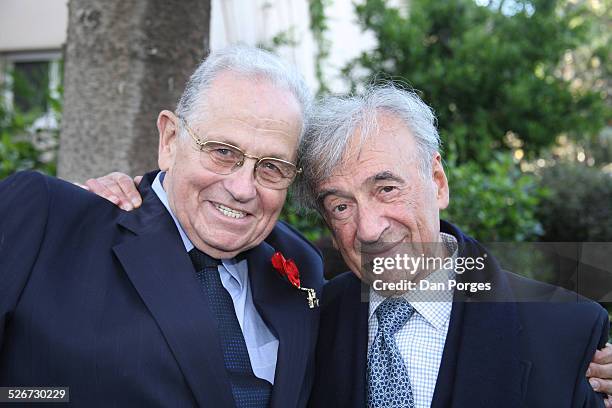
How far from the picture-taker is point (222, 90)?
7.97 ft

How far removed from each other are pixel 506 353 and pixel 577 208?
6050 mm

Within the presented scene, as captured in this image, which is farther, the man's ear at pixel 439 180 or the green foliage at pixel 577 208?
the green foliage at pixel 577 208

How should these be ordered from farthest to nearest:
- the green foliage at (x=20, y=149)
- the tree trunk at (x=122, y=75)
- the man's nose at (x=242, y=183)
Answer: the green foliage at (x=20, y=149), the tree trunk at (x=122, y=75), the man's nose at (x=242, y=183)

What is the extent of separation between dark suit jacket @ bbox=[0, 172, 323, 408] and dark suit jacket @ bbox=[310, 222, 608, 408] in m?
0.21

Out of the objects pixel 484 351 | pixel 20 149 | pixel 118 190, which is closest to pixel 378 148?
pixel 484 351

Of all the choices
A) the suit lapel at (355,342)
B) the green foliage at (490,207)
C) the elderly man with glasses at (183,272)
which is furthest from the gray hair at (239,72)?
the green foliage at (490,207)

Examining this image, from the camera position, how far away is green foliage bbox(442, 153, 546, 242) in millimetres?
5539

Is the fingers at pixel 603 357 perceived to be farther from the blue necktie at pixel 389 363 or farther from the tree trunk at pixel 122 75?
the tree trunk at pixel 122 75

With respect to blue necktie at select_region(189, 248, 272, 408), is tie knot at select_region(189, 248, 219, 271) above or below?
above

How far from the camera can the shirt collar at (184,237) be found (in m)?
2.48

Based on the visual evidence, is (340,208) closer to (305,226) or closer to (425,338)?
(425,338)

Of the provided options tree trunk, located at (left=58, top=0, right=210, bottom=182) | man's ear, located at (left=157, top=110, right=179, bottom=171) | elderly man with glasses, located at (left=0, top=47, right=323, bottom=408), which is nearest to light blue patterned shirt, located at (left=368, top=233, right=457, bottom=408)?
elderly man with glasses, located at (left=0, top=47, right=323, bottom=408)

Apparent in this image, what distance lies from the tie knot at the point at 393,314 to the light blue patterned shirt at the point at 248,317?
431 mm

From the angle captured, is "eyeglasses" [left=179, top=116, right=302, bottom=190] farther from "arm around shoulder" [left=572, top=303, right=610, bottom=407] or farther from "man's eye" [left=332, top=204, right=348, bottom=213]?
"arm around shoulder" [left=572, top=303, right=610, bottom=407]
